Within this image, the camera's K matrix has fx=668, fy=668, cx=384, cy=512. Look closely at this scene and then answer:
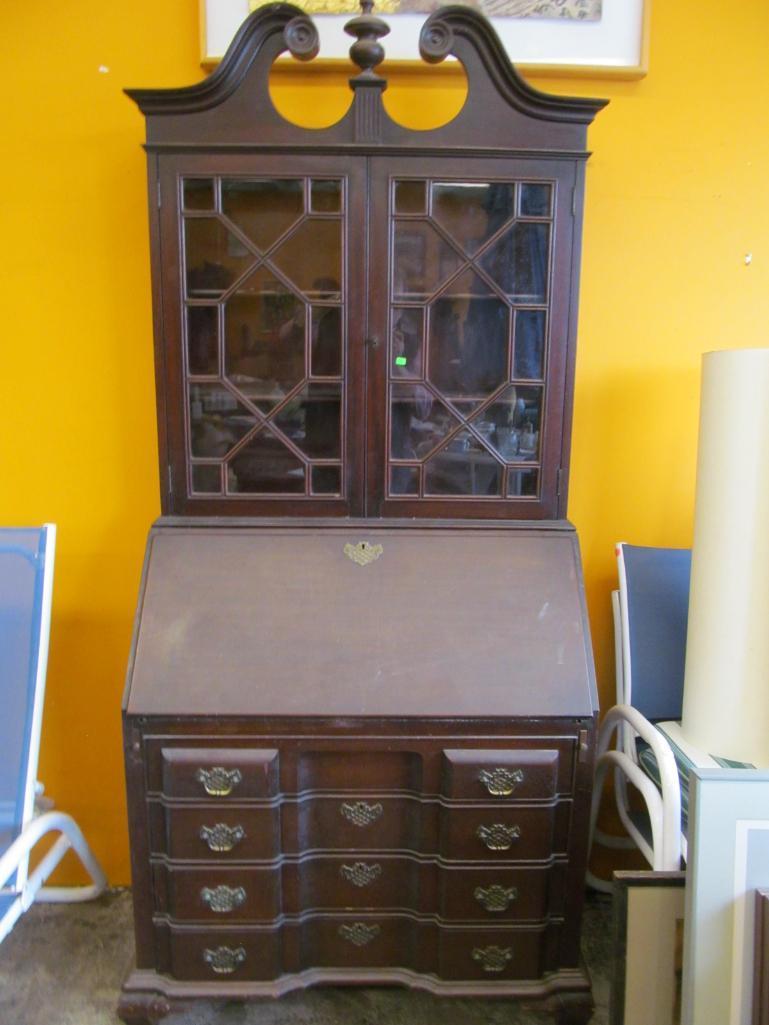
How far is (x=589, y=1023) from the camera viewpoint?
1519mm

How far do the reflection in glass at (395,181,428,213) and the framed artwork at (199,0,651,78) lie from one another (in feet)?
1.59

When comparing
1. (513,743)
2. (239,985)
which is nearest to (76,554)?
(239,985)

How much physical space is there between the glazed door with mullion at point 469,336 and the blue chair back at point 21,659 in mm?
807

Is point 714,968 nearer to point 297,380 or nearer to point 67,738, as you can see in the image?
point 297,380

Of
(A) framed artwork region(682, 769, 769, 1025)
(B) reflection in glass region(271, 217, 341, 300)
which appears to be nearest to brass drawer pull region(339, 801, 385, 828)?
(A) framed artwork region(682, 769, 769, 1025)

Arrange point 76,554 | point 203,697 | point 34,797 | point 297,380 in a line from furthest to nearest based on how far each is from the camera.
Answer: point 76,554 < point 34,797 < point 297,380 < point 203,697

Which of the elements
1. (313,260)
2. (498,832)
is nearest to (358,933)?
(498,832)

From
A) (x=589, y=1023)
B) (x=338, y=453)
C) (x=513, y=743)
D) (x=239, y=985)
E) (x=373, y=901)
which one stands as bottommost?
(x=589, y=1023)

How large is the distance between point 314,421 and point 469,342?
386 mm

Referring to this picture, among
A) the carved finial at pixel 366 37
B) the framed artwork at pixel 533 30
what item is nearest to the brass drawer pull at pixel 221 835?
the carved finial at pixel 366 37

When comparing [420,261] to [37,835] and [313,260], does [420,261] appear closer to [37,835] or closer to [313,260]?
[313,260]

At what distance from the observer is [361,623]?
56.3 inches

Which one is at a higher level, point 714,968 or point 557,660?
point 557,660

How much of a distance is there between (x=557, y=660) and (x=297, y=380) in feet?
2.70
